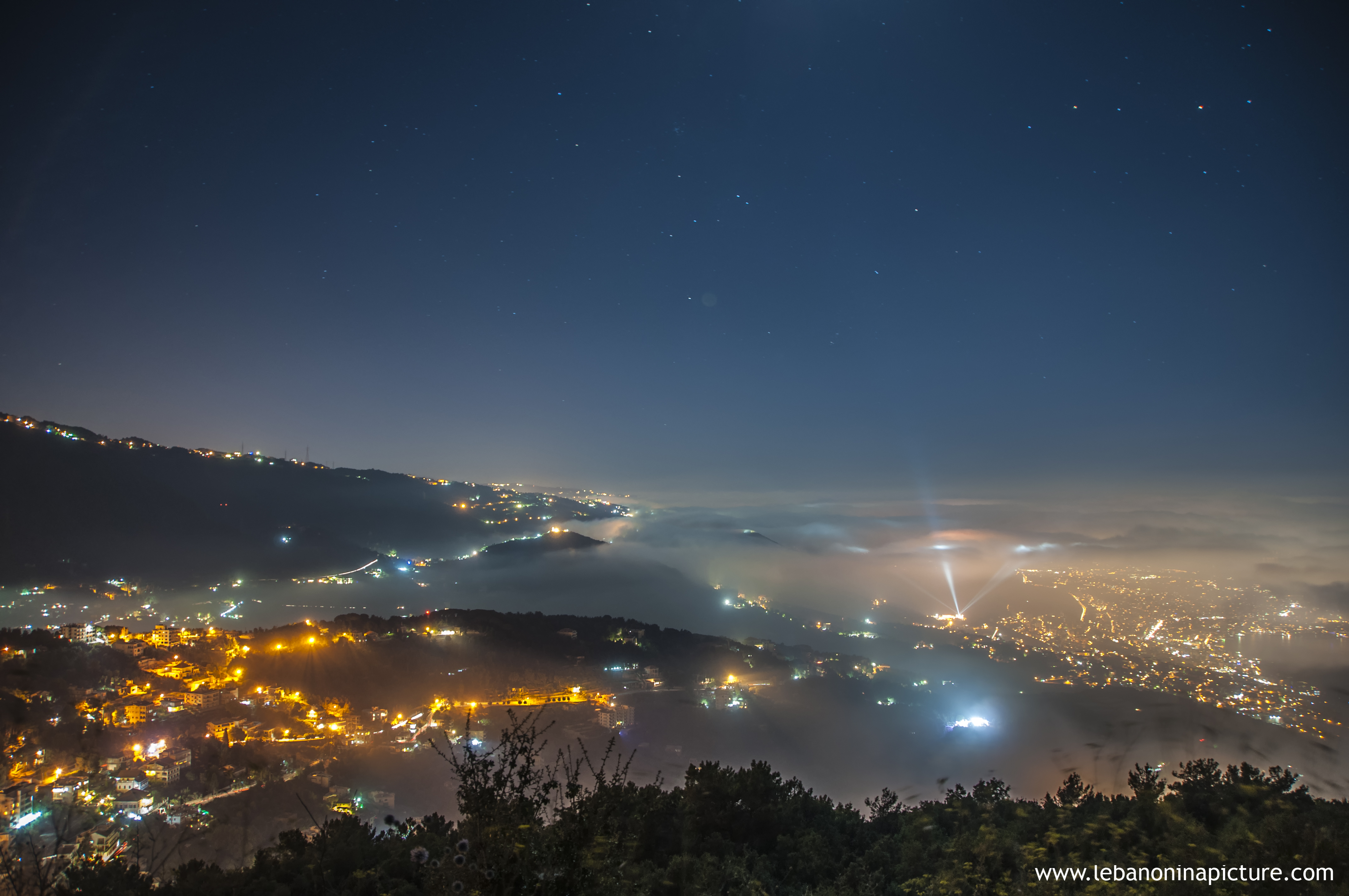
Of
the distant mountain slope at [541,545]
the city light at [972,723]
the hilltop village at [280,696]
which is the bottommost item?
the city light at [972,723]

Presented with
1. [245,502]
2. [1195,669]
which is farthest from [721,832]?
[245,502]

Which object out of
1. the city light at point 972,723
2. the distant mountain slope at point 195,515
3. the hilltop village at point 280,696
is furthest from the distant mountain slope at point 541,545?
the city light at point 972,723

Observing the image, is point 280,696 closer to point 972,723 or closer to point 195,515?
point 972,723

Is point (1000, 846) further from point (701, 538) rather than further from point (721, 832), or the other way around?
point (701, 538)

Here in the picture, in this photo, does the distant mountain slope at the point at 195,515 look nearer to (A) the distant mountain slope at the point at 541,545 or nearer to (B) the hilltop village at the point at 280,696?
(A) the distant mountain slope at the point at 541,545

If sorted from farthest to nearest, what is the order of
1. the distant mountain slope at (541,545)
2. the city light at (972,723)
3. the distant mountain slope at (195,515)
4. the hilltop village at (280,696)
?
the distant mountain slope at (541,545) → the distant mountain slope at (195,515) → the city light at (972,723) → the hilltop village at (280,696)

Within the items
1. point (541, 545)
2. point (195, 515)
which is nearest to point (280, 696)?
point (195, 515)

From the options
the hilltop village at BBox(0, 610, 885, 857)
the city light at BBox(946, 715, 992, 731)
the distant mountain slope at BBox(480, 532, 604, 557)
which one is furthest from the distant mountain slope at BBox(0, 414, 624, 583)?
the city light at BBox(946, 715, 992, 731)

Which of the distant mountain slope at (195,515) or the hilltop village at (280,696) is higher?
the distant mountain slope at (195,515)

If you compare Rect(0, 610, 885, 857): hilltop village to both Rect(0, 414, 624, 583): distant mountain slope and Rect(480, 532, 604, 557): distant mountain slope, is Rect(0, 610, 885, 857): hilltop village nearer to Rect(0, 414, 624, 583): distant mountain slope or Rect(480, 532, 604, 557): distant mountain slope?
Rect(0, 414, 624, 583): distant mountain slope
